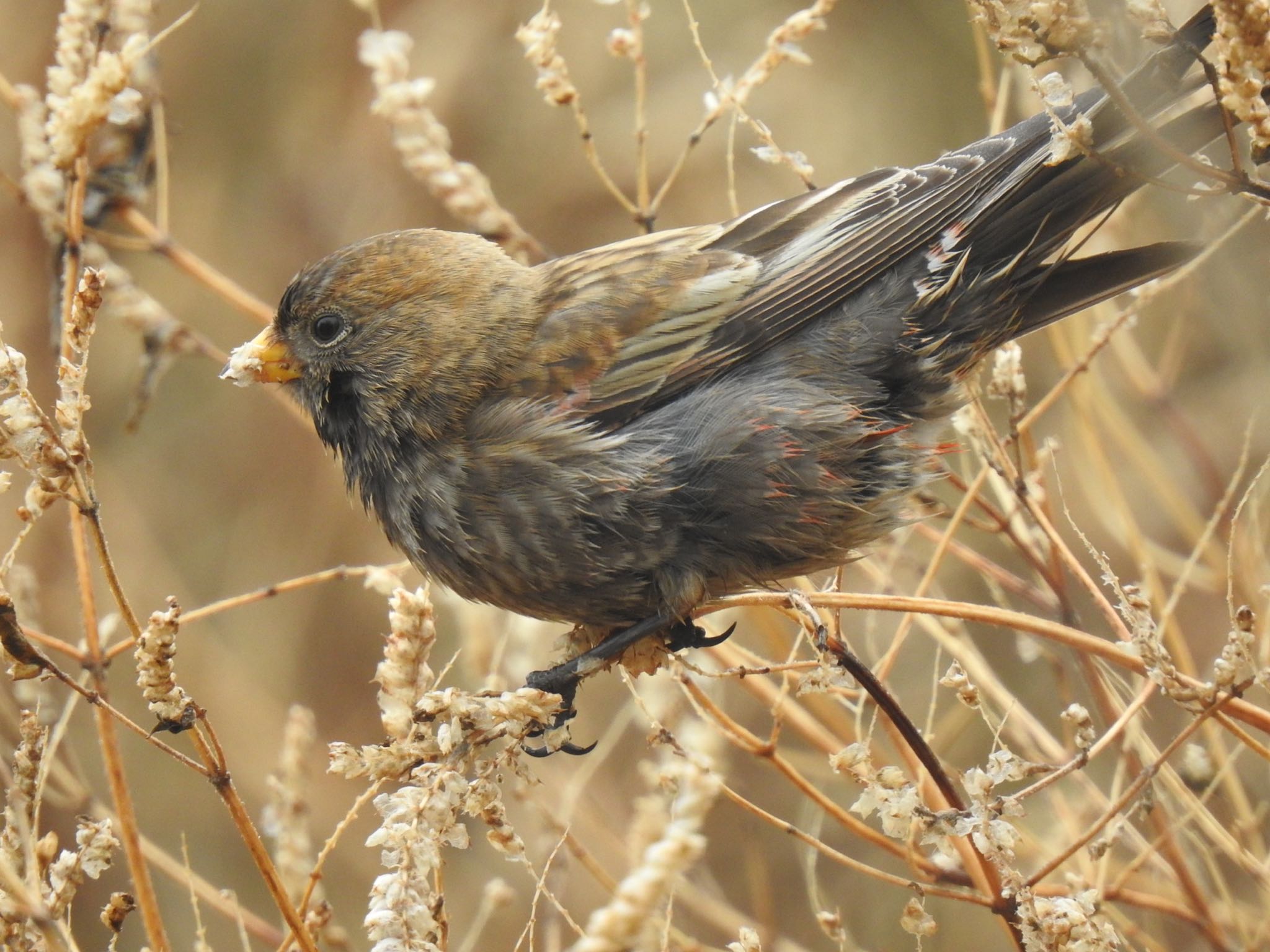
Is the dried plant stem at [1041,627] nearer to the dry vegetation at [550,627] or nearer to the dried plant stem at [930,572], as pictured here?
the dry vegetation at [550,627]

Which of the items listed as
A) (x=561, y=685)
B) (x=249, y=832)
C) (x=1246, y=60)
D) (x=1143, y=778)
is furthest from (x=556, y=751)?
(x=1246, y=60)

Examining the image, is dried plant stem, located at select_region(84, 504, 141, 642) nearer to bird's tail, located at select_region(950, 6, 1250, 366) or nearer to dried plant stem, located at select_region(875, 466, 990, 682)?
dried plant stem, located at select_region(875, 466, 990, 682)

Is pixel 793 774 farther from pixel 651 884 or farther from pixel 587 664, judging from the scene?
pixel 651 884

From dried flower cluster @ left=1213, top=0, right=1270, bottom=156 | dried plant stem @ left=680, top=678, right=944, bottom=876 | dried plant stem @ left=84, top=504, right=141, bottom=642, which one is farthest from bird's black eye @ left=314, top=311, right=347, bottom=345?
dried flower cluster @ left=1213, top=0, right=1270, bottom=156

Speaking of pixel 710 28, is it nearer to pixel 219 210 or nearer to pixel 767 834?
pixel 219 210

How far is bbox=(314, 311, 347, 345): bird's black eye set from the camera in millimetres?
3787

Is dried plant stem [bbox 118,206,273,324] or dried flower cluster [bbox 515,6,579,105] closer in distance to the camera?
dried flower cluster [bbox 515,6,579,105]

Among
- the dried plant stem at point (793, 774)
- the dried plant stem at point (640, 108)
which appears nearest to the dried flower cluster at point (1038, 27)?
the dried plant stem at point (793, 774)

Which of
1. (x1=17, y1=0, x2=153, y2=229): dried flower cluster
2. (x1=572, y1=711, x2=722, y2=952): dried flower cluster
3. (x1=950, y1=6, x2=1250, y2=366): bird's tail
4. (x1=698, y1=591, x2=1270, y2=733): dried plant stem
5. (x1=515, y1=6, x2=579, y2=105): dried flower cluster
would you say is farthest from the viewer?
(x1=950, y1=6, x2=1250, y2=366): bird's tail

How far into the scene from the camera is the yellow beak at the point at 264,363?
3699mm

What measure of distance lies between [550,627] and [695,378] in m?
1.55

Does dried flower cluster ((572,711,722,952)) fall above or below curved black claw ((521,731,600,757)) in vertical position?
below

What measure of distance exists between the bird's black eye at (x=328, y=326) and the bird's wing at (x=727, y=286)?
58 centimetres

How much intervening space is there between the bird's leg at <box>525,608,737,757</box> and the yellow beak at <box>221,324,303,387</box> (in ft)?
3.78
